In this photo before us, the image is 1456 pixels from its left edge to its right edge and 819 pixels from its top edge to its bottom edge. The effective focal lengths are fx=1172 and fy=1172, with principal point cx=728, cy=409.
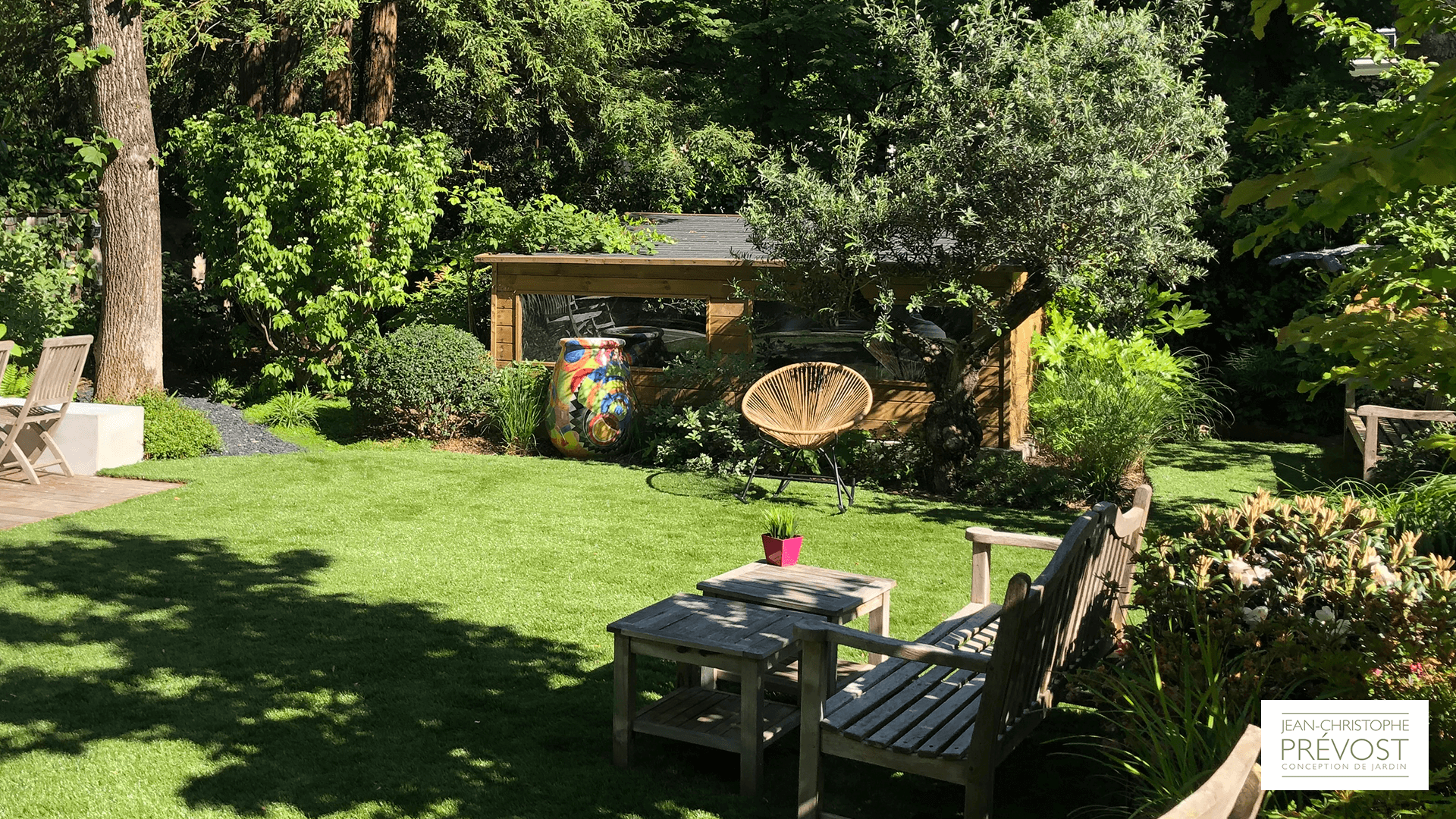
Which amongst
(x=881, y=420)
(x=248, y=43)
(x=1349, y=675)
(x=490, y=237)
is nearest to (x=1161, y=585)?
(x=1349, y=675)

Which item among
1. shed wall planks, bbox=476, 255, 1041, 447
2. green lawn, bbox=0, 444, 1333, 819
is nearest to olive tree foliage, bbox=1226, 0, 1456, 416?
green lawn, bbox=0, 444, 1333, 819

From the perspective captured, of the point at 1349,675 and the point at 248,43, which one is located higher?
the point at 248,43

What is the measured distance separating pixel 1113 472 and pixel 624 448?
4.69m

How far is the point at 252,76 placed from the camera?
1659cm

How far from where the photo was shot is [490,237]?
1435 centimetres

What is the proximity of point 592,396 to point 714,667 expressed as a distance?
720 cm

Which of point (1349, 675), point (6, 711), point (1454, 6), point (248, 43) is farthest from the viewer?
point (248, 43)

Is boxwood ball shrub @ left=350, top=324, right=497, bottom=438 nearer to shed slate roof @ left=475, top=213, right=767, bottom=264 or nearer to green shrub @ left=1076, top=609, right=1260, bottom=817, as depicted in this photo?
shed slate roof @ left=475, top=213, right=767, bottom=264

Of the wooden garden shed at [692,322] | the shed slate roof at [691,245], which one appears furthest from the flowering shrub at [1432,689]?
the shed slate roof at [691,245]

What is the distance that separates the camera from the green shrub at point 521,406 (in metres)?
12.0

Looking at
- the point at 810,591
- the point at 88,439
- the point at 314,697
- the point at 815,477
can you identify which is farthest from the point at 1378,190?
the point at 88,439

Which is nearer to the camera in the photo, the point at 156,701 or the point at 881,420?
the point at 156,701

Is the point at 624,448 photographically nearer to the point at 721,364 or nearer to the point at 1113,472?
the point at 721,364

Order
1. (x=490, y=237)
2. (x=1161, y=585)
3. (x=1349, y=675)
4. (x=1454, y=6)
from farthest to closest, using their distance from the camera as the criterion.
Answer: (x=490, y=237), (x=1161, y=585), (x=1349, y=675), (x=1454, y=6)
